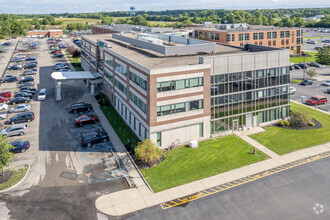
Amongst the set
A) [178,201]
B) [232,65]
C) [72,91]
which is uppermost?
[232,65]

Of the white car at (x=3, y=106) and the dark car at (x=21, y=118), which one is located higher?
the white car at (x=3, y=106)

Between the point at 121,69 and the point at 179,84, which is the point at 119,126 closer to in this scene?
the point at 121,69

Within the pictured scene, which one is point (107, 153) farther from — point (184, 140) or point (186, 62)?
point (186, 62)

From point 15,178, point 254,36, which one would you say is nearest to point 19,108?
point 15,178

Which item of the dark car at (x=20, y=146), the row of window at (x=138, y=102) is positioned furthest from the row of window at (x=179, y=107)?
the dark car at (x=20, y=146)

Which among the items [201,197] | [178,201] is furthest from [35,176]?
[201,197]

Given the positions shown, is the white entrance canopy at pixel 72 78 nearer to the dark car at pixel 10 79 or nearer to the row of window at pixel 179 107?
the dark car at pixel 10 79

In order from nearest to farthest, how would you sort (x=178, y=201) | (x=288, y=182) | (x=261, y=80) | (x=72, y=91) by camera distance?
1. (x=178, y=201)
2. (x=288, y=182)
3. (x=261, y=80)
4. (x=72, y=91)

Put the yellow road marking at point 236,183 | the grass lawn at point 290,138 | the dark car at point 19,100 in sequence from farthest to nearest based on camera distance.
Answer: the dark car at point 19,100, the grass lawn at point 290,138, the yellow road marking at point 236,183
